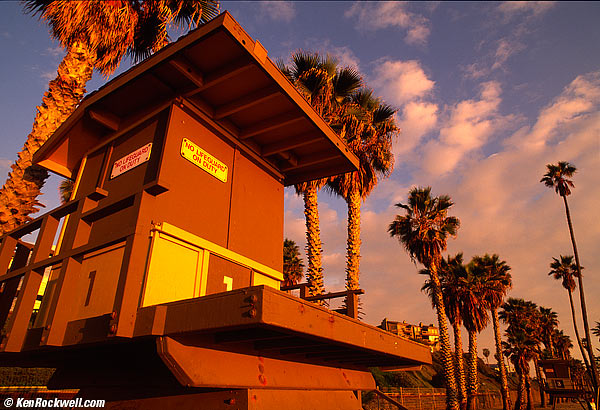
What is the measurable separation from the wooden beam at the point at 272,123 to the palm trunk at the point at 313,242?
8.26m

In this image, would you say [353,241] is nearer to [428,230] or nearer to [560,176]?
[428,230]

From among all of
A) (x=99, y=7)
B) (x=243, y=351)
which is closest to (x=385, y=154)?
(x=99, y=7)

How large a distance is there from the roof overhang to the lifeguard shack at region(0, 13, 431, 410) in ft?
0.09

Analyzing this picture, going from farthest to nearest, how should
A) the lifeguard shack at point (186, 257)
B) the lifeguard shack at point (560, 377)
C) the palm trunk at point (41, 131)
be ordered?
the lifeguard shack at point (560, 377)
the palm trunk at point (41, 131)
the lifeguard shack at point (186, 257)

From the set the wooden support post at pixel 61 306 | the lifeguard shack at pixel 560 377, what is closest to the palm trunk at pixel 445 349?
the lifeguard shack at pixel 560 377

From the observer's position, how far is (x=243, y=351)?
4.74 m

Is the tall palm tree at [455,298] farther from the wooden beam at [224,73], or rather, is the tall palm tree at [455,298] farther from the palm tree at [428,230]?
the wooden beam at [224,73]

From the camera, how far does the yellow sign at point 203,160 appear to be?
613 centimetres

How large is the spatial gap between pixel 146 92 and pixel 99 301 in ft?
11.5

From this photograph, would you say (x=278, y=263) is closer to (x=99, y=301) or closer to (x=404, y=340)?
(x=404, y=340)

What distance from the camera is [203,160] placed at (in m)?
6.40

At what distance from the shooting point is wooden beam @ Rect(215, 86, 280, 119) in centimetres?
630

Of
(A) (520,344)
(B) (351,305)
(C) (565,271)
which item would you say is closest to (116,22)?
(B) (351,305)

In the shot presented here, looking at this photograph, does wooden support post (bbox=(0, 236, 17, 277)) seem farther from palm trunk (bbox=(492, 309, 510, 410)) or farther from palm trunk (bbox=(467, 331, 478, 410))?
palm trunk (bbox=(492, 309, 510, 410))
